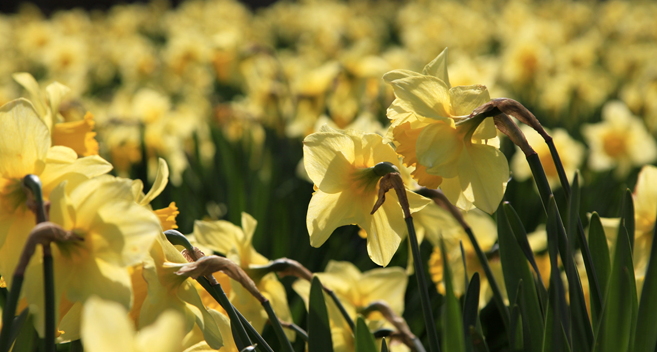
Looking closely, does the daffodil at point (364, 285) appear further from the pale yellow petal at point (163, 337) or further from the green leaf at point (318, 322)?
the pale yellow petal at point (163, 337)

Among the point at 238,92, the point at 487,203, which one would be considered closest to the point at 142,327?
the point at 487,203

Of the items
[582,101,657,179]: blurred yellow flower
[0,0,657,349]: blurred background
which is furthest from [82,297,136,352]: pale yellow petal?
[582,101,657,179]: blurred yellow flower

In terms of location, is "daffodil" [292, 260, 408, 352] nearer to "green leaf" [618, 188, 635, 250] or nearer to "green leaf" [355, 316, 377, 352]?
"green leaf" [355, 316, 377, 352]

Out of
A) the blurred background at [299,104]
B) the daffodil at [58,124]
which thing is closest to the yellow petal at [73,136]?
the daffodil at [58,124]

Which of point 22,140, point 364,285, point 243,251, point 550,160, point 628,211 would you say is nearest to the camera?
point 22,140

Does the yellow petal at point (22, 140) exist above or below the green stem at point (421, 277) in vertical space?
above

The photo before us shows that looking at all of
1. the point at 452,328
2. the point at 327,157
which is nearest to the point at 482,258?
the point at 452,328

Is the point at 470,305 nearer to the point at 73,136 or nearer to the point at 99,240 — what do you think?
A: the point at 99,240
